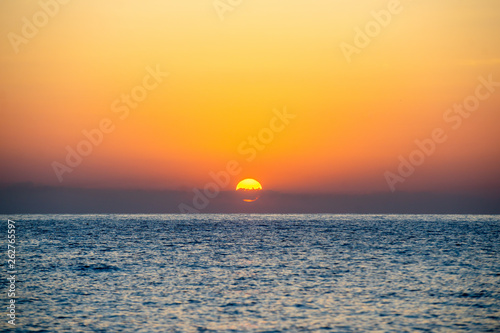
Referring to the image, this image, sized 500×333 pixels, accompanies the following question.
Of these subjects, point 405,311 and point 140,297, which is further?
point 140,297

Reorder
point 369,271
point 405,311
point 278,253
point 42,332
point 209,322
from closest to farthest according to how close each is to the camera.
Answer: point 42,332 < point 209,322 < point 405,311 < point 369,271 < point 278,253

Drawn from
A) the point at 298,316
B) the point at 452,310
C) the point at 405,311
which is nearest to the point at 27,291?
the point at 298,316

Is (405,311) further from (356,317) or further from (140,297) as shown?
(140,297)

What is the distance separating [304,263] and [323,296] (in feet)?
70.6

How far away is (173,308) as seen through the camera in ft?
121

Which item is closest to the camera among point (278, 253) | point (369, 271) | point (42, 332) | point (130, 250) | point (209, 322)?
point (42, 332)

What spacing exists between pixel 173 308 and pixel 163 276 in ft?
50.6

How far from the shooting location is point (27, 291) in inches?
1708

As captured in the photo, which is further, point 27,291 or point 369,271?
point 369,271

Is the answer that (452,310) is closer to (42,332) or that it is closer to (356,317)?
(356,317)

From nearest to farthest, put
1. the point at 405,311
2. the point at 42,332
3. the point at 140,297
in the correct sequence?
1. the point at 42,332
2. the point at 405,311
3. the point at 140,297

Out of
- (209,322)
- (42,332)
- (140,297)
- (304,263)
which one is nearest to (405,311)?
(209,322)

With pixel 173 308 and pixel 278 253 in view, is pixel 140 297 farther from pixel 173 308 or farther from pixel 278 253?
pixel 278 253

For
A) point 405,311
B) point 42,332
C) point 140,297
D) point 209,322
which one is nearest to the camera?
point 42,332
